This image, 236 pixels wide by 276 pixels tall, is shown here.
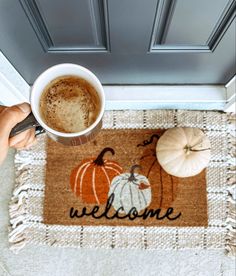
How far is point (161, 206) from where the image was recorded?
103 centimetres

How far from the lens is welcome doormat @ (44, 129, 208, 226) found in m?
1.03

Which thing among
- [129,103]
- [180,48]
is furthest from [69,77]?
[129,103]

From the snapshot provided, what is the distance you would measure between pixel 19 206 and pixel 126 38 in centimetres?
51

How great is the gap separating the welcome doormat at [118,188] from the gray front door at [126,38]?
0.59ft

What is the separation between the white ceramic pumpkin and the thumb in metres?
0.41

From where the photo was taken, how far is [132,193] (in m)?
1.03

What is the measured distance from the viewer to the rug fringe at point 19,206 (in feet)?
3.37

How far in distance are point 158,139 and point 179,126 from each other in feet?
0.20

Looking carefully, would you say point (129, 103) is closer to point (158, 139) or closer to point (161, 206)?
point (158, 139)

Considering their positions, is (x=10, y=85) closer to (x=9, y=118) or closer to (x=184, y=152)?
(x=9, y=118)

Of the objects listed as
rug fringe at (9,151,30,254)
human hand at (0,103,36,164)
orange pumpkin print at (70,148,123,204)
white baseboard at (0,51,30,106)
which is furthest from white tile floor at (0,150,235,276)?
human hand at (0,103,36,164)

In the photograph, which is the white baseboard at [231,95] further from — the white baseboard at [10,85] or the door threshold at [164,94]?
the white baseboard at [10,85]

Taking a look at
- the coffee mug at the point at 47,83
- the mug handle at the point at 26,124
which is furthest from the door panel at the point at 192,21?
the mug handle at the point at 26,124

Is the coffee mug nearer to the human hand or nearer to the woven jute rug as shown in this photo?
the human hand
